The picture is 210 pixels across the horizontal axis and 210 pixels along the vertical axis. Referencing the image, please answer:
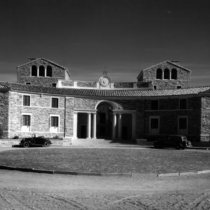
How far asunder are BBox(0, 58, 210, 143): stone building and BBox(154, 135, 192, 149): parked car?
764 cm

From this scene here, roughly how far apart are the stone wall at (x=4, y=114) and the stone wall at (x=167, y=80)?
26.3 meters

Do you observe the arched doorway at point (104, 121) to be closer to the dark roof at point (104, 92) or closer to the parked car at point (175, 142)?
the dark roof at point (104, 92)

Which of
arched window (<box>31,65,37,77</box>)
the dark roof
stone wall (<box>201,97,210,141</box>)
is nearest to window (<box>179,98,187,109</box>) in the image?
the dark roof

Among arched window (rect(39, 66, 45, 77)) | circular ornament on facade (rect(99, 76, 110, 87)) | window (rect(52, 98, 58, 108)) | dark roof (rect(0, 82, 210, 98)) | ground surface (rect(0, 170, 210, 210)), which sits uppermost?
arched window (rect(39, 66, 45, 77))

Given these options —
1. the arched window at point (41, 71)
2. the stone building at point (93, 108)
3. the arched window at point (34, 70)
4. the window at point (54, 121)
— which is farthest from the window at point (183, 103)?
the arched window at point (34, 70)

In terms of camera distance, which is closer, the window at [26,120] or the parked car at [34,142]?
the parked car at [34,142]

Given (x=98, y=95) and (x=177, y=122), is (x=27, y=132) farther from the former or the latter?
(x=177, y=122)

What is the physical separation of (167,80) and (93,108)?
1674 centimetres

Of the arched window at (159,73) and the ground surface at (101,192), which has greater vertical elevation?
the arched window at (159,73)

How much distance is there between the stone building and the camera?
43.1 metres

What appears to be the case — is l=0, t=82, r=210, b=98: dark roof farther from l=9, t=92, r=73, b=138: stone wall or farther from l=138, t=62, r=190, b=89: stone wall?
l=138, t=62, r=190, b=89: stone wall

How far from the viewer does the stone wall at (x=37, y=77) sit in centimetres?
5566

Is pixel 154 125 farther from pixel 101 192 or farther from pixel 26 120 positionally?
pixel 101 192

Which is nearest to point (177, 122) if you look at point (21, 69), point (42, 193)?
point (21, 69)
